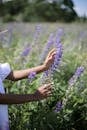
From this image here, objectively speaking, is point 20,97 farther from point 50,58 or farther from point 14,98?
point 50,58

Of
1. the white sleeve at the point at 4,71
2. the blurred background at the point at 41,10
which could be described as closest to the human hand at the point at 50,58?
the white sleeve at the point at 4,71

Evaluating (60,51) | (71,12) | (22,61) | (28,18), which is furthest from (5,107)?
(71,12)

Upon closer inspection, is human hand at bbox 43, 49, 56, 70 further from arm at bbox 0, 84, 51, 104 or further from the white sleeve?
arm at bbox 0, 84, 51, 104

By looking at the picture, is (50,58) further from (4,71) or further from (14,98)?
(14,98)

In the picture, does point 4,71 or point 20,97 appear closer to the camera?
point 20,97

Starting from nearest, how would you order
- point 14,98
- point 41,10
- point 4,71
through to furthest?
1. point 14,98
2. point 4,71
3. point 41,10

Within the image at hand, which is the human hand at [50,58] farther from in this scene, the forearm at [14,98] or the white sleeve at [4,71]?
the forearm at [14,98]

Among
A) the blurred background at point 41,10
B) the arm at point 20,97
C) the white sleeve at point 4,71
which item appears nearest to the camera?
the arm at point 20,97

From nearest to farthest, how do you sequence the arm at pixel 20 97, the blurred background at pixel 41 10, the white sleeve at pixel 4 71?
1. the arm at pixel 20 97
2. the white sleeve at pixel 4 71
3. the blurred background at pixel 41 10

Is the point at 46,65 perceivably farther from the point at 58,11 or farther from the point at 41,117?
the point at 58,11

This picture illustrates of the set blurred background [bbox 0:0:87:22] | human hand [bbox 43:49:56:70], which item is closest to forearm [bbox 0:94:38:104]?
human hand [bbox 43:49:56:70]

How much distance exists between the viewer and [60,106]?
404 cm

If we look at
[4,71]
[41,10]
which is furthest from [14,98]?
[41,10]

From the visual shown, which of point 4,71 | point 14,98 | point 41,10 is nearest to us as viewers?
point 14,98
